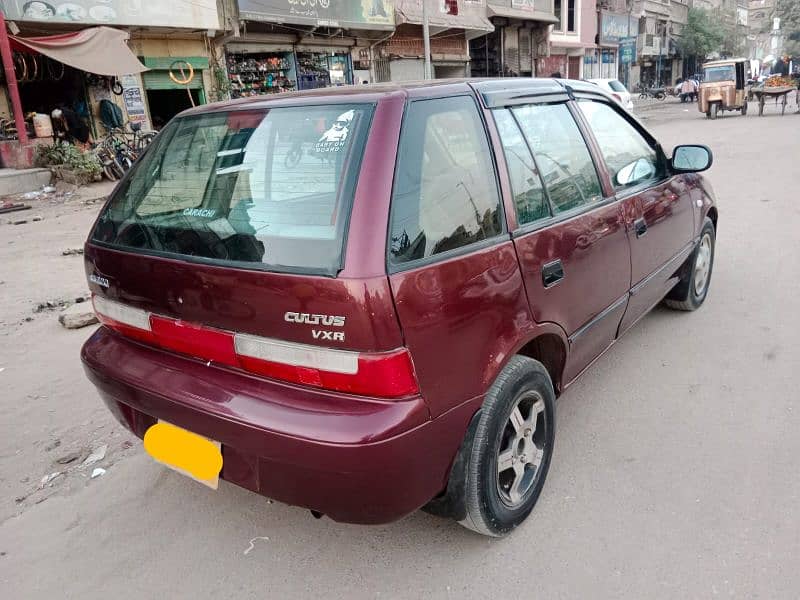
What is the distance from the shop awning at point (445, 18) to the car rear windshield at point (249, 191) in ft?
64.8

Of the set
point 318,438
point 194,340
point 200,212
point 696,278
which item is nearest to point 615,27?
point 696,278

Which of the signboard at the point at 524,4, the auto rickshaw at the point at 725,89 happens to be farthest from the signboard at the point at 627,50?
the auto rickshaw at the point at 725,89

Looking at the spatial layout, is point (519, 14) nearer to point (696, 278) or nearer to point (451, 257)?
point (696, 278)

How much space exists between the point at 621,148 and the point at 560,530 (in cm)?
210

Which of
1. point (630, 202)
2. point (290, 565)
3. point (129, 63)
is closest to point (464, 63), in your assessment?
point (129, 63)

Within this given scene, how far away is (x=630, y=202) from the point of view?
318cm

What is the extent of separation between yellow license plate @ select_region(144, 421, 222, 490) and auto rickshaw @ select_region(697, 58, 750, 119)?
25.1 m

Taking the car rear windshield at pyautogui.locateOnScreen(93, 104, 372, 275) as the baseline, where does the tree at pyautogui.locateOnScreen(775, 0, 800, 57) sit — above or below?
above

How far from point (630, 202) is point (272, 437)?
2254 millimetres

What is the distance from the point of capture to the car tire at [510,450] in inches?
83.9

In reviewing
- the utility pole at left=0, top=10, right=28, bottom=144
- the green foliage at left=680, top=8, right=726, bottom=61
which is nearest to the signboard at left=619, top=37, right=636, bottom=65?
the green foliage at left=680, top=8, right=726, bottom=61

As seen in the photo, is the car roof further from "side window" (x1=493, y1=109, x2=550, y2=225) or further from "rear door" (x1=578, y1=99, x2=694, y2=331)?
"rear door" (x1=578, y1=99, x2=694, y2=331)

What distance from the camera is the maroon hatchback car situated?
72.3 inches

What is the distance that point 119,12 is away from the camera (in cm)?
1294
